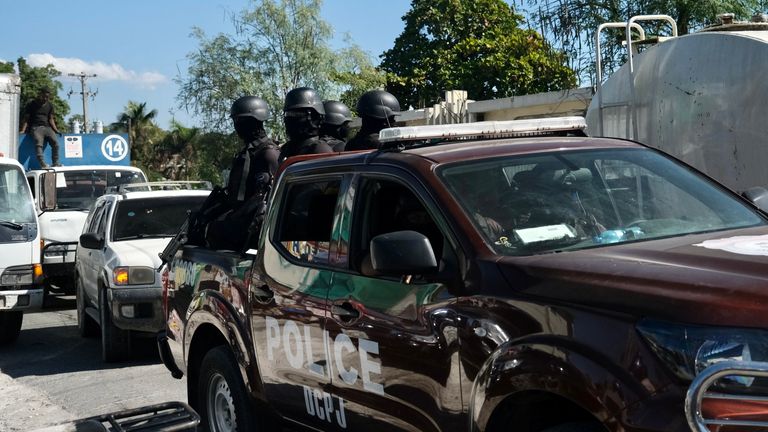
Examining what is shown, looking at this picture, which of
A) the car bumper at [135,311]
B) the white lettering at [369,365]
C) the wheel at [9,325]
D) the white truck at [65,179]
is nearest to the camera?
the white lettering at [369,365]

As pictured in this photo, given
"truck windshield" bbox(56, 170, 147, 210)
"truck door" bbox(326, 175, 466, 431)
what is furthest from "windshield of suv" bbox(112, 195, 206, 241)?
"truck door" bbox(326, 175, 466, 431)

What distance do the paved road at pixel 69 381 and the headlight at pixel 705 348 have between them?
5.58 m

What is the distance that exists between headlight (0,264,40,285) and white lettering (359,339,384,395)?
7205 mm

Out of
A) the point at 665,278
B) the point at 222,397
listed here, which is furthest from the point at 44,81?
the point at 665,278

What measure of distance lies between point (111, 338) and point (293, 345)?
17.0 ft

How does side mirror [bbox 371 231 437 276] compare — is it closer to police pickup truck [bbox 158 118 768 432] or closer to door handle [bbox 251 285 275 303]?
police pickup truck [bbox 158 118 768 432]

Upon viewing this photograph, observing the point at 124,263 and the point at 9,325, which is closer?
the point at 124,263

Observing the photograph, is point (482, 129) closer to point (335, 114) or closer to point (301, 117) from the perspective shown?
point (301, 117)

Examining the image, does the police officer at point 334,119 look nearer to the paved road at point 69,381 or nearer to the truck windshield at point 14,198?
the paved road at point 69,381

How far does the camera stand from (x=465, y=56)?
34.3 metres

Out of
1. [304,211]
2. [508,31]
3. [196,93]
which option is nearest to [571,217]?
[304,211]

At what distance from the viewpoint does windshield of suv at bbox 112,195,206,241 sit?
1041 centimetres

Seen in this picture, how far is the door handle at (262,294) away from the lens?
15.8ft

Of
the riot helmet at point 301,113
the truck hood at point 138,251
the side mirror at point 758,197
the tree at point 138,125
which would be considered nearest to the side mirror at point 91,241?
the truck hood at point 138,251
